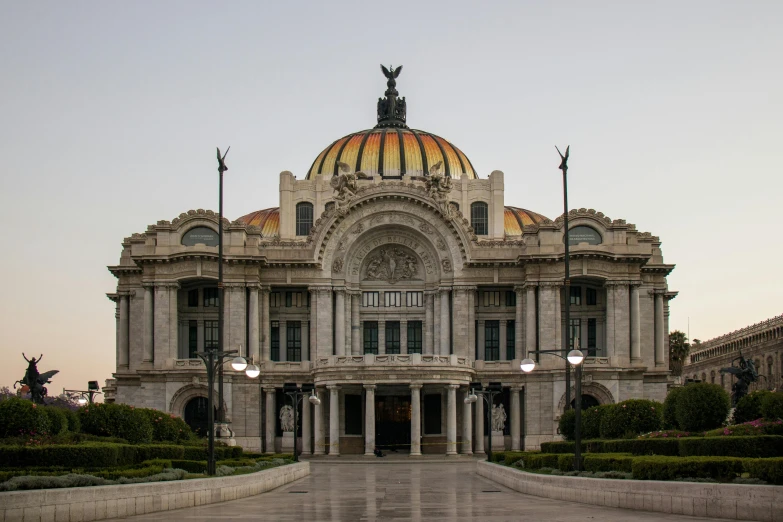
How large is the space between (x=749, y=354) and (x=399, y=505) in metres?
95.8

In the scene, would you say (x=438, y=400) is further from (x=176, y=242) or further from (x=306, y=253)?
(x=176, y=242)

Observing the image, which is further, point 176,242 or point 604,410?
point 176,242

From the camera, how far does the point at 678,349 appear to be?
136 m

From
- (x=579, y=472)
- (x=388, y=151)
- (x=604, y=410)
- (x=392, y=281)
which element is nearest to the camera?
(x=579, y=472)

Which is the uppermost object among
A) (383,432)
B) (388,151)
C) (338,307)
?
(388,151)

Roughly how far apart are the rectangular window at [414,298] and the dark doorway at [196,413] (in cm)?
1775

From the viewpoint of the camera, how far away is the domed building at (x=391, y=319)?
278 feet

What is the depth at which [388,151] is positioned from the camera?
102 meters

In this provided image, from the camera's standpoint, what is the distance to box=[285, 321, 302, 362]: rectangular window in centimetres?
9099

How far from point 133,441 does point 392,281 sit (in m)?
39.9

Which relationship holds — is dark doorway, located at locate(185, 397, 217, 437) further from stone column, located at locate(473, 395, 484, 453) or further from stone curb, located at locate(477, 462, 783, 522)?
stone curb, located at locate(477, 462, 783, 522)

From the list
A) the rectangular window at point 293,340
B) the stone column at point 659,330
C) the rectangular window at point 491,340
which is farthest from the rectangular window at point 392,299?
the stone column at point 659,330

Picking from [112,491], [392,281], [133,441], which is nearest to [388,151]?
[392,281]

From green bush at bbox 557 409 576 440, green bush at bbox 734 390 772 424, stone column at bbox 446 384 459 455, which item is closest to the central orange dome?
stone column at bbox 446 384 459 455
